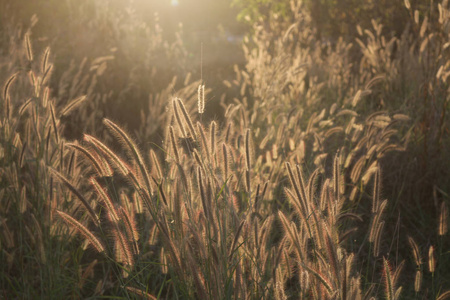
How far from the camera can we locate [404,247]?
111 inches

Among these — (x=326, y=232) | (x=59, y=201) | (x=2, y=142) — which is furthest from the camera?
(x=2, y=142)

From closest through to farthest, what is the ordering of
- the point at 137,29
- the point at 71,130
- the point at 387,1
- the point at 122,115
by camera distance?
the point at 71,130 → the point at 122,115 → the point at 137,29 → the point at 387,1

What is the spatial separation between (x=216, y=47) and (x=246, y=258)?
76.1ft

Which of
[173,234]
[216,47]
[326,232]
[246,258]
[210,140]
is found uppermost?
[210,140]

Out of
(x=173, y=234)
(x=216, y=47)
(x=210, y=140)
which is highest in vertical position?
(x=210, y=140)

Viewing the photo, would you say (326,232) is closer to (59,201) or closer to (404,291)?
(59,201)

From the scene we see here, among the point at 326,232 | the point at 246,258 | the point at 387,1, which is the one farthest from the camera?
the point at 387,1

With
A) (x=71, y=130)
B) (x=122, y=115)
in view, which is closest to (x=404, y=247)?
(x=71, y=130)

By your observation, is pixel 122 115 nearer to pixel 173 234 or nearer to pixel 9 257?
pixel 9 257

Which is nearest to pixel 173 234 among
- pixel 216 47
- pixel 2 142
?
pixel 2 142

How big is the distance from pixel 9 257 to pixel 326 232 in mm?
1499

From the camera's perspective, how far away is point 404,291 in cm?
246

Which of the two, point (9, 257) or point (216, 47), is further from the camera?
point (216, 47)

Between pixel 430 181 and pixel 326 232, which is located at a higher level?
pixel 326 232
